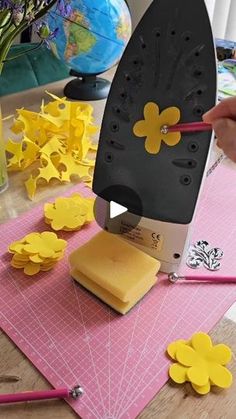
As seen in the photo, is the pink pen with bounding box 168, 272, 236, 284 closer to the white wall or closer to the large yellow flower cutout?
the large yellow flower cutout

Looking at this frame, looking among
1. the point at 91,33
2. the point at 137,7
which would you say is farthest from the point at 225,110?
the point at 137,7

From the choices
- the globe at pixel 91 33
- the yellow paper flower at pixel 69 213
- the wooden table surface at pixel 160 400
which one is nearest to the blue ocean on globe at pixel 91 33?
the globe at pixel 91 33

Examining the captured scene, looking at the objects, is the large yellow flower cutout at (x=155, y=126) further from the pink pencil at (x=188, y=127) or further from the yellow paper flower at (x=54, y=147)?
the yellow paper flower at (x=54, y=147)

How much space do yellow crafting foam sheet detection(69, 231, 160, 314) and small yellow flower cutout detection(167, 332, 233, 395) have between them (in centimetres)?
7

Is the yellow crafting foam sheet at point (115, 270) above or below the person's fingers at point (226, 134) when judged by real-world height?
below

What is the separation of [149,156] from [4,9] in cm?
26

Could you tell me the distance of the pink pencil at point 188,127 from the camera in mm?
439

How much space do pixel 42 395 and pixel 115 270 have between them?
0.48ft

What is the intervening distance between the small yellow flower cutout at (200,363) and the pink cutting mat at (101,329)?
13mm

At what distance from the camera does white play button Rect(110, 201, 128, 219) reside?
1.71 ft

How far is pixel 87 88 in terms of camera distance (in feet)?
3.20

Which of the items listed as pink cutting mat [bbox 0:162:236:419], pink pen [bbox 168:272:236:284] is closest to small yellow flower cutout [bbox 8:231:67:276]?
pink cutting mat [bbox 0:162:236:419]

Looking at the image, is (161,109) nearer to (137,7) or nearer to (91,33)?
(91,33)

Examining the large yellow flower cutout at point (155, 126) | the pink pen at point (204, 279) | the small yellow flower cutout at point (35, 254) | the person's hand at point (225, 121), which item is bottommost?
the pink pen at point (204, 279)
